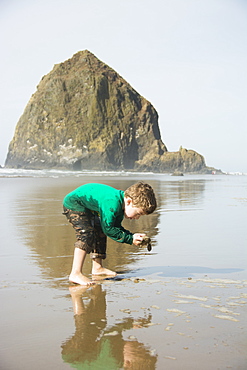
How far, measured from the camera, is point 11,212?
8242 millimetres

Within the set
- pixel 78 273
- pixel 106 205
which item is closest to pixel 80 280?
pixel 78 273

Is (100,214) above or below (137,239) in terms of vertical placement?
above

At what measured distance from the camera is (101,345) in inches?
85.0

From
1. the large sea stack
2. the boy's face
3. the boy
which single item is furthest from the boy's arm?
the large sea stack

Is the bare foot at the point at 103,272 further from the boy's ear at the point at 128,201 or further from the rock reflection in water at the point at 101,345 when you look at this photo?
the rock reflection in water at the point at 101,345

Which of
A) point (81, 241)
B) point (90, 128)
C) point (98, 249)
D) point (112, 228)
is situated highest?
point (90, 128)

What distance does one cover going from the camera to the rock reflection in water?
197 centimetres

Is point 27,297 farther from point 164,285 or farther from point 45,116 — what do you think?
point 45,116

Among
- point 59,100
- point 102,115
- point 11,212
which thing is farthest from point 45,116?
point 11,212

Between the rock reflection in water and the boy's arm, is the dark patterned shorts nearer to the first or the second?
the boy's arm

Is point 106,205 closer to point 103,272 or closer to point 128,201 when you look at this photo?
point 128,201

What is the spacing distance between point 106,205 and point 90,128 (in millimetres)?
112005

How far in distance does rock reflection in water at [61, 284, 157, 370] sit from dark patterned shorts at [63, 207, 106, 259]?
845 millimetres

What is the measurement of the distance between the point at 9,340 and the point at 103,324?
0.53 m
